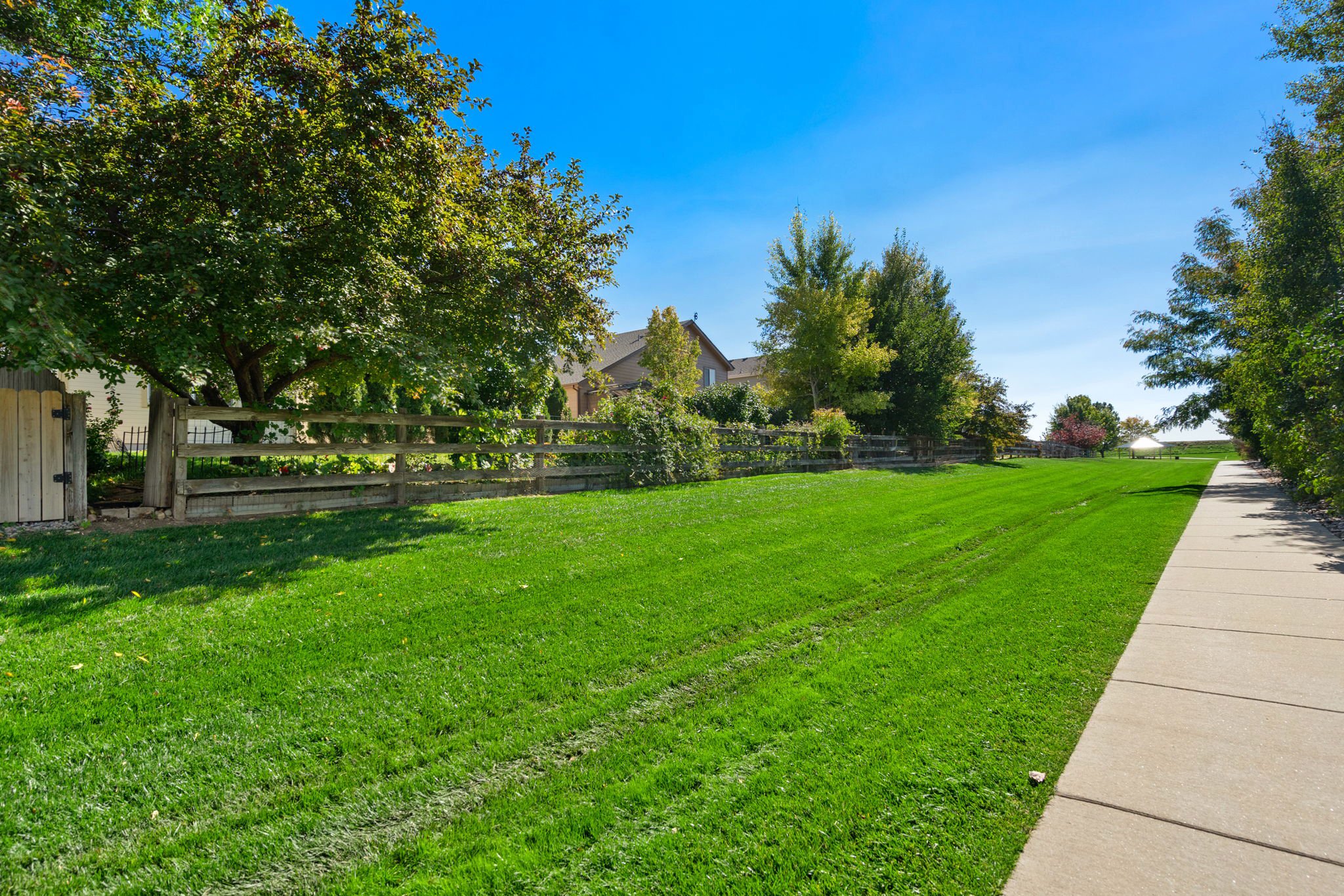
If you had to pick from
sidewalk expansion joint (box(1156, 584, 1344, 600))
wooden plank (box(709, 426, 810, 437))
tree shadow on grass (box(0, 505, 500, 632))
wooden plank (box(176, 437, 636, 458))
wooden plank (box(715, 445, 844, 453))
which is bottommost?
sidewalk expansion joint (box(1156, 584, 1344, 600))

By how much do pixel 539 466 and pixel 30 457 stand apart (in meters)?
6.04

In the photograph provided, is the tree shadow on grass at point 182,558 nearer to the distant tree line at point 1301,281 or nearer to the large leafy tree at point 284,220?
the large leafy tree at point 284,220

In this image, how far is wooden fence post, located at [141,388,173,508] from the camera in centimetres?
668

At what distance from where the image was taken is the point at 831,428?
1836 centimetres

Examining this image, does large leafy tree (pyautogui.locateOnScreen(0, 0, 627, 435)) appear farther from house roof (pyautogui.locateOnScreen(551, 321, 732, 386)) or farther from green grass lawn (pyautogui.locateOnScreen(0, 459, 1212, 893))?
house roof (pyautogui.locateOnScreen(551, 321, 732, 386))

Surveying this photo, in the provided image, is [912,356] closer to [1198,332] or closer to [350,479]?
[1198,332]

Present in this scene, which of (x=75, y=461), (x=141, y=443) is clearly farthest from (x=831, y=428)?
(x=141, y=443)

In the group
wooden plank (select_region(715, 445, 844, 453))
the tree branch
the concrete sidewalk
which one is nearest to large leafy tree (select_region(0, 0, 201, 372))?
the tree branch

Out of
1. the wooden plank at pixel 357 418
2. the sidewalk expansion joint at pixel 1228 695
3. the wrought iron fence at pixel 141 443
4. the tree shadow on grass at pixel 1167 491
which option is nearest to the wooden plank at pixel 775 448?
the wooden plank at pixel 357 418

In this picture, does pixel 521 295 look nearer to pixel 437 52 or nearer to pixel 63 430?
pixel 437 52

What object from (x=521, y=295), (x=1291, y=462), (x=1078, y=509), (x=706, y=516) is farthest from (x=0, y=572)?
(x=1291, y=462)

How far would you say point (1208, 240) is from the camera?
1806 centimetres

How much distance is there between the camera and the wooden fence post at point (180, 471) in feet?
21.2

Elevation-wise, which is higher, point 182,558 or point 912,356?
point 912,356
